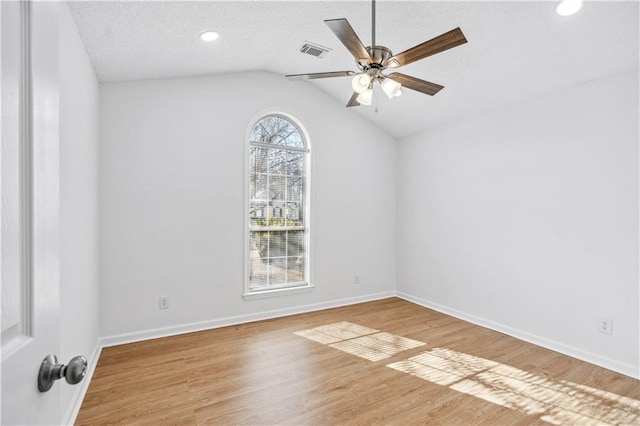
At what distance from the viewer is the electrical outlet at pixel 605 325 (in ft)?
9.53

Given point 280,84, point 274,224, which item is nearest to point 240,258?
point 274,224

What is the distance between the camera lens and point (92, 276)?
2895 millimetres

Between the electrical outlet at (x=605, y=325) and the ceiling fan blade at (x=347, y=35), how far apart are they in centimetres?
298

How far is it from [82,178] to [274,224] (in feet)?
7.09

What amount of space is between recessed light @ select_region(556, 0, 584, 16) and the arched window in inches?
110

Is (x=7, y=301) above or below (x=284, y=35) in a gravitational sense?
below

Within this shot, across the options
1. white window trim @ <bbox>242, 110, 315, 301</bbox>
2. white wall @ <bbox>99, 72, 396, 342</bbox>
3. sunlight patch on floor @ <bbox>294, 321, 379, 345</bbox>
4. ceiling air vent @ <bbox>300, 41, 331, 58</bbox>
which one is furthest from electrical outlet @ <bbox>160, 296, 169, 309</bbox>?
ceiling air vent @ <bbox>300, 41, 331, 58</bbox>

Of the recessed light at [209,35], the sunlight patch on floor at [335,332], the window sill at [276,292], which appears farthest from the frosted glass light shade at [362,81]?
the window sill at [276,292]

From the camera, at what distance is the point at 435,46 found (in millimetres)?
1900

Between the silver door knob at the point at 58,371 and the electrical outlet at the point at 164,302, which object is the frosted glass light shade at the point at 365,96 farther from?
the electrical outlet at the point at 164,302

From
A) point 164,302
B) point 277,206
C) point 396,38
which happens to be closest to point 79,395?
point 164,302

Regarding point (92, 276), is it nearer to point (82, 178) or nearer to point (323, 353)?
point (82, 178)

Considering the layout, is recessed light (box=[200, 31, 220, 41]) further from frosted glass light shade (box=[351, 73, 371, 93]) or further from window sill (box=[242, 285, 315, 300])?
window sill (box=[242, 285, 315, 300])

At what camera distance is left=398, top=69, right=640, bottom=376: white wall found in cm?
284
